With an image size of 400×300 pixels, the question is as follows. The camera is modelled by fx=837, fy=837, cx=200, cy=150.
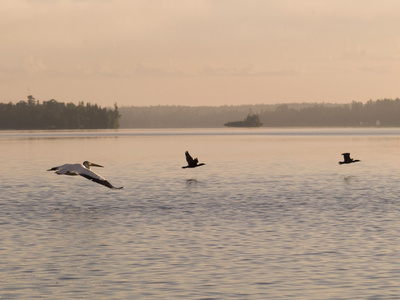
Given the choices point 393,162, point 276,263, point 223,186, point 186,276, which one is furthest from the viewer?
point 393,162

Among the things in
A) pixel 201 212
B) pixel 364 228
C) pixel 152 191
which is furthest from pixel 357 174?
pixel 364 228

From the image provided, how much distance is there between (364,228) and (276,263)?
9054 millimetres

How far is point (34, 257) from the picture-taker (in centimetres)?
2517

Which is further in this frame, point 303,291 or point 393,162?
point 393,162

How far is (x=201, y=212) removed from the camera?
3919cm

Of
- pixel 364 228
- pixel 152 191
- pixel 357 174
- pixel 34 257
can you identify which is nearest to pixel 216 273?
pixel 34 257

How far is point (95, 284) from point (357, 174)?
52488 mm

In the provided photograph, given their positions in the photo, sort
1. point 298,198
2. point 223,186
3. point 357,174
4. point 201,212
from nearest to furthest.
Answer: point 201,212, point 298,198, point 223,186, point 357,174

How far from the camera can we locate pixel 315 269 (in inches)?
910

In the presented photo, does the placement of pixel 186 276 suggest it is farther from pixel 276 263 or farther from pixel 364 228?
pixel 364 228

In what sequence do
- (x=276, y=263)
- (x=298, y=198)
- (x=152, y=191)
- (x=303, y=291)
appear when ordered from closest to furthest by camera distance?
(x=303, y=291) → (x=276, y=263) → (x=298, y=198) → (x=152, y=191)

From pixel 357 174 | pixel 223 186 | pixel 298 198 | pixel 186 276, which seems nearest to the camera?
pixel 186 276

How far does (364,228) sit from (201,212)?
30.9 ft

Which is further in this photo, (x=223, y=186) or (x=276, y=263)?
(x=223, y=186)
